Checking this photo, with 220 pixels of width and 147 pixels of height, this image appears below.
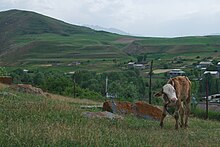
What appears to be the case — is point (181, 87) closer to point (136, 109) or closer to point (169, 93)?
point (169, 93)

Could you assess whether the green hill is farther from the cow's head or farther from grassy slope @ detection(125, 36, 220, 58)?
the cow's head

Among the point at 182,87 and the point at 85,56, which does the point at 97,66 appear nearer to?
the point at 85,56

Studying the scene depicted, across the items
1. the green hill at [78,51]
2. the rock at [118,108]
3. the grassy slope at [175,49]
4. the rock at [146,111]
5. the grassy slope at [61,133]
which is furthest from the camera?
the grassy slope at [175,49]

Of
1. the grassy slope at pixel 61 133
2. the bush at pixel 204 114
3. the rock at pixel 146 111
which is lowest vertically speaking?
the bush at pixel 204 114

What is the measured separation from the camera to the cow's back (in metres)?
15.3

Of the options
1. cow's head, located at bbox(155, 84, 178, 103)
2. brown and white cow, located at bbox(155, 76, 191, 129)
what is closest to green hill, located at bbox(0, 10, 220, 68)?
brown and white cow, located at bbox(155, 76, 191, 129)

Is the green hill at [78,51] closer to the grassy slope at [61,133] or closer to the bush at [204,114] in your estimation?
the bush at [204,114]

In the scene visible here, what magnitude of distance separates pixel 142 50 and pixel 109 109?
161 metres

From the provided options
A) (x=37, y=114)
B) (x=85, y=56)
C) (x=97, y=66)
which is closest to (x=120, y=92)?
(x=37, y=114)

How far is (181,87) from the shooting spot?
52.2 ft

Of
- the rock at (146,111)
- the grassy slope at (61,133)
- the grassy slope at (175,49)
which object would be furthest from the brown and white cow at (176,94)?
the grassy slope at (175,49)

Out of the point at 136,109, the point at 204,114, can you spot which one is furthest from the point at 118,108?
the point at 204,114

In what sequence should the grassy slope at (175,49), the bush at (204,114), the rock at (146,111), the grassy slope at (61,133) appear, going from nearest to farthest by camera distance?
1. the grassy slope at (61,133)
2. the rock at (146,111)
3. the bush at (204,114)
4. the grassy slope at (175,49)

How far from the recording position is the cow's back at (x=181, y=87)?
50.1ft
